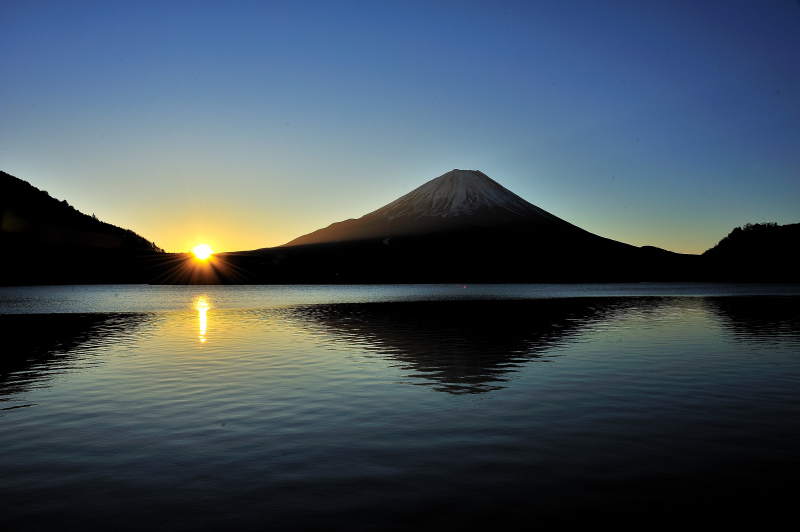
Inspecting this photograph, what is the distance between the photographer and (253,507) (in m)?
9.75

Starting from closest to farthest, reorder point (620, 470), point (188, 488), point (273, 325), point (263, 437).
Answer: point (188, 488) → point (620, 470) → point (263, 437) → point (273, 325)

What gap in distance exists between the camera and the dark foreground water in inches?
382

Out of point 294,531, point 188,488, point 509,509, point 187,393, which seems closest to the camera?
point 294,531

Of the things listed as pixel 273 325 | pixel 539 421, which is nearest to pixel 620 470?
pixel 539 421

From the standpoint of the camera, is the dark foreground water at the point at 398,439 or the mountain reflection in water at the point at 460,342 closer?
the dark foreground water at the point at 398,439

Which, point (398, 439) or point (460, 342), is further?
point (460, 342)

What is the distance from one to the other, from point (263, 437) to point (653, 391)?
13228mm

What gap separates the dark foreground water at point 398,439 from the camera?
970cm

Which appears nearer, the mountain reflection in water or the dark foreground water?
the dark foreground water

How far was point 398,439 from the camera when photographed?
553 inches

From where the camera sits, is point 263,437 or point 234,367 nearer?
point 263,437

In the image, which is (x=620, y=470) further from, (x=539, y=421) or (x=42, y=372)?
(x=42, y=372)

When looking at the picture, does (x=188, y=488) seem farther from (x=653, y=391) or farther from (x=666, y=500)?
(x=653, y=391)

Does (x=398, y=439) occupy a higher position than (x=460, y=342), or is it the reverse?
(x=460, y=342)
